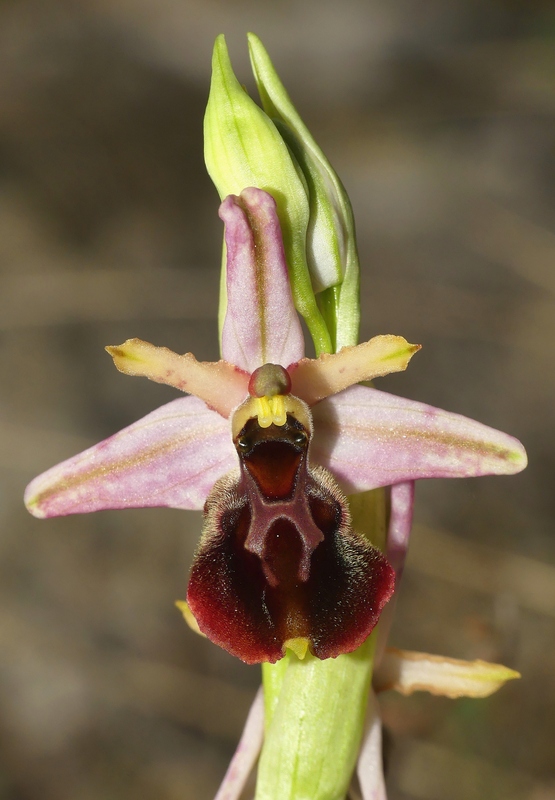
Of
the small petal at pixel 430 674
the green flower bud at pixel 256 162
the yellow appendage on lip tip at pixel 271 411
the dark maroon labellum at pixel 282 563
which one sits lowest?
the small petal at pixel 430 674

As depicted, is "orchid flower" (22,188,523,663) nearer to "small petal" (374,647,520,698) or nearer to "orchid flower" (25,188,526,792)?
"orchid flower" (25,188,526,792)

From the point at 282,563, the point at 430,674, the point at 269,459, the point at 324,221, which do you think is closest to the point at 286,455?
the point at 269,459

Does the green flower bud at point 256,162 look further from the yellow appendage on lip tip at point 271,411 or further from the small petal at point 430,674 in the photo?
the small petal at point 430,674

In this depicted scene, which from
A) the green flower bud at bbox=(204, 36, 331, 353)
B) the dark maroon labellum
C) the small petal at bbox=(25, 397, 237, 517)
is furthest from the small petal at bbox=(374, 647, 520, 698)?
the green flower bud at bbox=(204, 36, 331, 353)

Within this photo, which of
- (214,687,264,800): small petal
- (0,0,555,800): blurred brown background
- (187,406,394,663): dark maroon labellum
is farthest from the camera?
(0,0,555,800): blurred brown background

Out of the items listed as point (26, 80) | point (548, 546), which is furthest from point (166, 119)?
point (548, 546)

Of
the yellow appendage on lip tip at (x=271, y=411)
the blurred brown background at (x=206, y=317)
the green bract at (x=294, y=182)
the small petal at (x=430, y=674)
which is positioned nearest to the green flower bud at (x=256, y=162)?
the green bract at (x=294, y=182)
